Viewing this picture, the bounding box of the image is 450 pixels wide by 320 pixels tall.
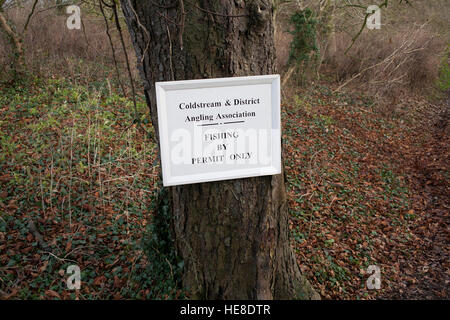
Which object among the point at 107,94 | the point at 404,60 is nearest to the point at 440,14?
the point at 404,60

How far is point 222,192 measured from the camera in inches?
85.0

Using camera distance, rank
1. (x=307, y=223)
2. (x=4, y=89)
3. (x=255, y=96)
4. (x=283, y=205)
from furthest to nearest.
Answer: (x=4, y=89) → (x=307, y=223) → (x=283, y=205) → (x=255, y=96)

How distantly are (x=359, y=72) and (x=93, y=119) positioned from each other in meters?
9.18

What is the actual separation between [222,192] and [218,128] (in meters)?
0.43

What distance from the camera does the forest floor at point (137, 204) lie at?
9.87 ft

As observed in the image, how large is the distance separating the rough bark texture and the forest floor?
0.48 metres

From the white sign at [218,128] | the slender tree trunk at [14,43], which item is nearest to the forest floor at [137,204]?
the slender tree trunk at [14,43]

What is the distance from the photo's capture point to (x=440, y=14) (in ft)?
50.9

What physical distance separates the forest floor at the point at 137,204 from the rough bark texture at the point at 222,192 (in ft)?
1.59

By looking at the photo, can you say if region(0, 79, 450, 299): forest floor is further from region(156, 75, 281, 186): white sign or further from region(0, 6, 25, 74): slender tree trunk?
region(156, 75, 281, 186): white sign

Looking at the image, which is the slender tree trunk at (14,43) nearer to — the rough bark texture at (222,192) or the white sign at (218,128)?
the rough bark texture at (222,192)

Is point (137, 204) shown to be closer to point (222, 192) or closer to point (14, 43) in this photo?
point (222, 192)

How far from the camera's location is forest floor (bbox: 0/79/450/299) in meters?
3.01

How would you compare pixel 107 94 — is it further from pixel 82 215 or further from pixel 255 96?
pixel 255 96
